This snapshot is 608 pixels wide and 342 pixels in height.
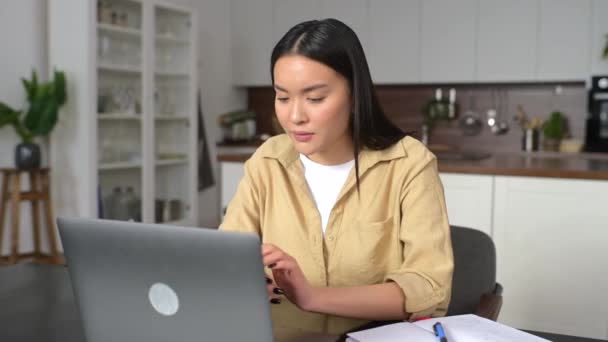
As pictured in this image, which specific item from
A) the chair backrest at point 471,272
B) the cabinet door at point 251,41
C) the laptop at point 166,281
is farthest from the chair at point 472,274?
the cabinet door at point 251,41

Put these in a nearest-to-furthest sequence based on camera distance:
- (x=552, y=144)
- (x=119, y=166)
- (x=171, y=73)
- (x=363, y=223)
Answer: (x=363, y=223) → (x=119, y=166) → (x=552, y=144) → (x=171, y=73)

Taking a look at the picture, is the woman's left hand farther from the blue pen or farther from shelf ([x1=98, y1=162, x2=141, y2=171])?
shelf ([x1=98, y1=162, x2=141, y2=171])

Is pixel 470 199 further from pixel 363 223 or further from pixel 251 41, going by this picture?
pixel 251 41

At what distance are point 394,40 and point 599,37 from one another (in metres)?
1.46

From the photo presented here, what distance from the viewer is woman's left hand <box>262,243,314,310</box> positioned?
0.95 m

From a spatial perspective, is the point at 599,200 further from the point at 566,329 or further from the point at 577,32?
the point at 577,32

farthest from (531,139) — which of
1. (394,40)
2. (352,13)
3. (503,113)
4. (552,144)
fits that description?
(352,13)

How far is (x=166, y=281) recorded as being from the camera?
0.78m

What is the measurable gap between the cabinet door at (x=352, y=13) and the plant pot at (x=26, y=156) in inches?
99.4

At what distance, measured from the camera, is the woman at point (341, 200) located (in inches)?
43.9

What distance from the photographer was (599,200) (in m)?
2.61

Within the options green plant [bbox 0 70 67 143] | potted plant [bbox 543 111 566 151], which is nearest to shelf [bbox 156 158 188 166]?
green plant [bbox 0 70 67 143]

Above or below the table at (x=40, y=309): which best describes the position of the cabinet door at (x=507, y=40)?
above

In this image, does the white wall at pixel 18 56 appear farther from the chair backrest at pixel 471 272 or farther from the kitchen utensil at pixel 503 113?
the chair backrest at pixel 471 272
